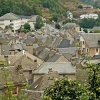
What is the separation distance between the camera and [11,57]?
155 ft

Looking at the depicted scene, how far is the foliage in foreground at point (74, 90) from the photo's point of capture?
14694 mm

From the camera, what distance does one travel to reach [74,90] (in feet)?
49.3

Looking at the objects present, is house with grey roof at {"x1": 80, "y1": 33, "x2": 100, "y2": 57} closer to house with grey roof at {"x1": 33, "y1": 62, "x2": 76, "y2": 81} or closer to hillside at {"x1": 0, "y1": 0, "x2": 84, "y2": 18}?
house with grey roof at {"x1": 33, "y1": 62, "x2": 76, "y2": 81}

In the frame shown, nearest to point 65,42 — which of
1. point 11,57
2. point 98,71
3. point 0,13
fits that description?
point 11,57

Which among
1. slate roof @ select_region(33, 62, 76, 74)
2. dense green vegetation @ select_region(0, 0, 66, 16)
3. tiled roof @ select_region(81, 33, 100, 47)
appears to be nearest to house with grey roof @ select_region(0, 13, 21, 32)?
dense green vegetation @ select_region(0, 0, 66, 16)

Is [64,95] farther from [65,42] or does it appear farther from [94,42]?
[65,42]

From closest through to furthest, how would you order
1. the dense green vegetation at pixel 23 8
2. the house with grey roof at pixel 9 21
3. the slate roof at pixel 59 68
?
the slate roof at pixel 59 68 < the house with grey roof at pixel 9 21 < the dense green vegetation at pixel 23 8

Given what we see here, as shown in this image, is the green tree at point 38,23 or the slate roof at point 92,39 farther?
the green tree at point 38,23

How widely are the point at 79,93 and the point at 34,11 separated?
169023mm

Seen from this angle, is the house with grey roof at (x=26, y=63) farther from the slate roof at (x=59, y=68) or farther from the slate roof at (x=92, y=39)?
the slate roof at (x=92, y=39)

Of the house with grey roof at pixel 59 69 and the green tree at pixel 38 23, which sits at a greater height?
the green tree at pixel 38 23

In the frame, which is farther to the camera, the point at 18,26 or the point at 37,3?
the point at 37,3

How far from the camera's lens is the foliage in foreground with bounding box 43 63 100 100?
1469cm

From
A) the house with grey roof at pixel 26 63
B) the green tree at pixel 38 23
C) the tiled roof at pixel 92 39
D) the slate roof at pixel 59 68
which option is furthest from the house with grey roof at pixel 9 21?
the slate roof at pixel 59 68
